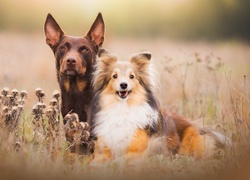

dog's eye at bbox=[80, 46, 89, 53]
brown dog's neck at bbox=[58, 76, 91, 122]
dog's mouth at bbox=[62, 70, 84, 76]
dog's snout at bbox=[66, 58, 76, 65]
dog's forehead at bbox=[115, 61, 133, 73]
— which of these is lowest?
brown dog's neck at bbox=[58, 76, 91, 122]

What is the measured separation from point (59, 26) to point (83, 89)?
0.80ft

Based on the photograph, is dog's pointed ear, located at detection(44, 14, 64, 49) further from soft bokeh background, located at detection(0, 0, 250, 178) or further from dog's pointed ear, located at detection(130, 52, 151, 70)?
dog's pointed ear, located at detection(130, 52, 151, 70)

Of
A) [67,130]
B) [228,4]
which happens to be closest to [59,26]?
[67,130]

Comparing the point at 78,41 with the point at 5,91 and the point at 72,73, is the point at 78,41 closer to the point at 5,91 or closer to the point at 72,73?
the point at 72,73

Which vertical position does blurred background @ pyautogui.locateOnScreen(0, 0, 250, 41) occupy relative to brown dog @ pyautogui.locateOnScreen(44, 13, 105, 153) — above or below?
above

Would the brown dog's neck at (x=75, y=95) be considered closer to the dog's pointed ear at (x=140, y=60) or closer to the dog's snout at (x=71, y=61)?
the dog's snout at (x=71, y=61)

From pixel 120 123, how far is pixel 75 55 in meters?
0.30

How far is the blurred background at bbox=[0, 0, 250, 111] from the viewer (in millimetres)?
3979

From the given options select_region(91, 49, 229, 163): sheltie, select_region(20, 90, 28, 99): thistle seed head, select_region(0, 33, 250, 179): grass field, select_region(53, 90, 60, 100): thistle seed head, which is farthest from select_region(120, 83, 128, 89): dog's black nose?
select_region(20, 90, 28, 99): thistle seed head

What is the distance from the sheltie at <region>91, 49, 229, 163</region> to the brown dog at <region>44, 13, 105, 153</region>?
0.03 m

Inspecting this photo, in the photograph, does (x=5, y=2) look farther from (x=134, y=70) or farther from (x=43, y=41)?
(x=134, y=70)

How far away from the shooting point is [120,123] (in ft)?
13.1

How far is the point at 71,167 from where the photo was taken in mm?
3898

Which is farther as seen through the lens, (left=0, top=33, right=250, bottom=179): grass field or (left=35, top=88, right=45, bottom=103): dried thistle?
(left=35, top=88, right=45, bottom=103): dried thistle
